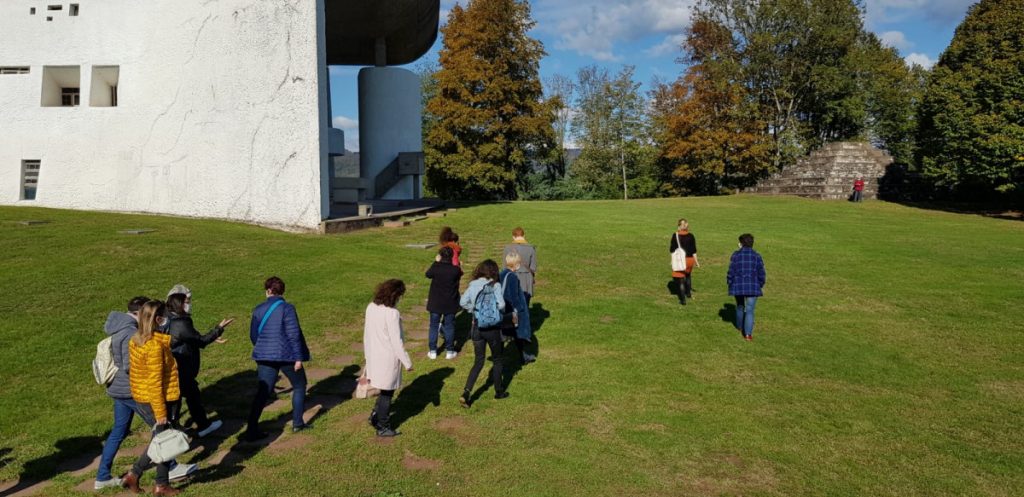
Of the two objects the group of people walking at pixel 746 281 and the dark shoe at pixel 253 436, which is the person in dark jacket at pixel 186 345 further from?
the group of people walking at pixel 746 281

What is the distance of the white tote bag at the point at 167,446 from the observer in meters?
5.06

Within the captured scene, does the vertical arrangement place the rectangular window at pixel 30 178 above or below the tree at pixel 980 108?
below

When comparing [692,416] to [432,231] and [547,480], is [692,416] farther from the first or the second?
[432,231]

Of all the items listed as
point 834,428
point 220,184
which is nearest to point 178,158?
point 220,184

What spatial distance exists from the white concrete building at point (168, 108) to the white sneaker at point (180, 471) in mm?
15858

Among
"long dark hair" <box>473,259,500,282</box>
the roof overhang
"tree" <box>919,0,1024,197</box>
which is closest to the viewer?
"long dark hair" <box>473,259,500,282</box>

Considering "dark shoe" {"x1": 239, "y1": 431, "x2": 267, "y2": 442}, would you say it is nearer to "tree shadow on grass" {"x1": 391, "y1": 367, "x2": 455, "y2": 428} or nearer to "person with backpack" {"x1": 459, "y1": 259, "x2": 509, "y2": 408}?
"tree shadow on grass" {"x1": 391, "y1": 367, "x2": 455, "y2": 428}

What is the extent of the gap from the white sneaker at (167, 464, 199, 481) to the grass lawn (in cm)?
13

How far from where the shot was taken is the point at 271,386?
6727 millimetres

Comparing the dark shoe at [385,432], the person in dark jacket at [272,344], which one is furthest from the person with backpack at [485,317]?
the person in dark jacket at [272,344]

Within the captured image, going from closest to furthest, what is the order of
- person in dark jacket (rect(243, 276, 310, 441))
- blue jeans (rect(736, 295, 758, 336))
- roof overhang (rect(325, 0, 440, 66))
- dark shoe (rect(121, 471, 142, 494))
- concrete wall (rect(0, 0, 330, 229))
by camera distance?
dark shoe (rect(121, 471, 142, 494)), person in dark jacket (rect(243, 276, 310, 441)), blue jeans (rect(736, 295, 758, 336)), concrete wall (rect(0, 0, 330, 229)), roof overhang (rect(325, 0, 440, 66))

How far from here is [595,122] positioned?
60406 mm

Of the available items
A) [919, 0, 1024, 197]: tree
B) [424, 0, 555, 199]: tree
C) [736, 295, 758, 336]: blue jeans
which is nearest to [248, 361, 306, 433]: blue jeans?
[736, 295, 758, 336]: blue jeans

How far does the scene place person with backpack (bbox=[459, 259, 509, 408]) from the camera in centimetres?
772
